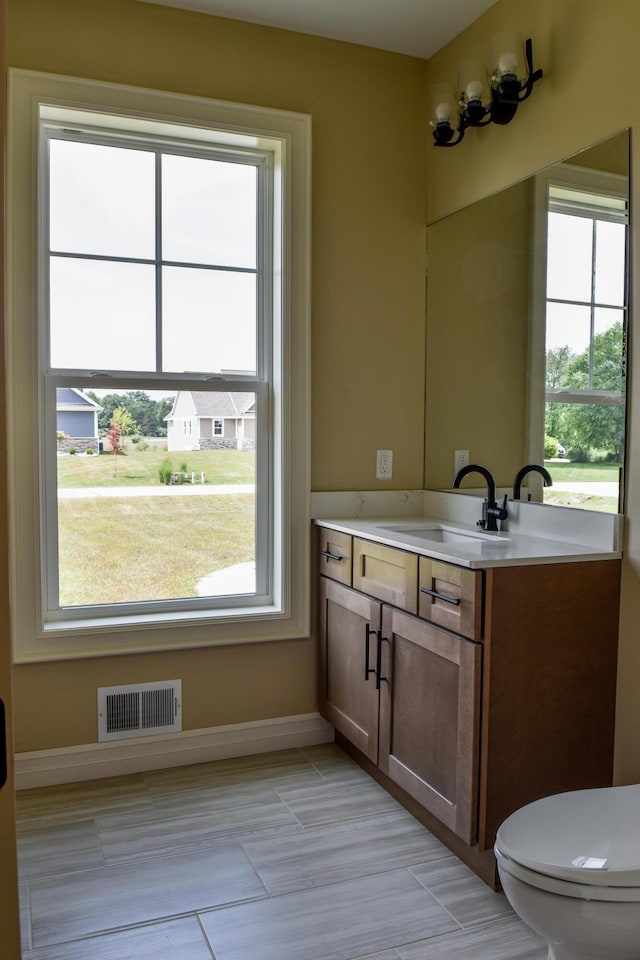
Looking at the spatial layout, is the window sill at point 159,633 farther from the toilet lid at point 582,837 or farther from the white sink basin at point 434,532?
the toilet lid at point 582,837

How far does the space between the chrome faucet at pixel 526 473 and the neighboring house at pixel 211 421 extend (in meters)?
1.05

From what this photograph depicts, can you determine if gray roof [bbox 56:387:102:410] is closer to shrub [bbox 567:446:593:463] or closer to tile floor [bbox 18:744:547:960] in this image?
tile floor [bbox 18:744:547:960]

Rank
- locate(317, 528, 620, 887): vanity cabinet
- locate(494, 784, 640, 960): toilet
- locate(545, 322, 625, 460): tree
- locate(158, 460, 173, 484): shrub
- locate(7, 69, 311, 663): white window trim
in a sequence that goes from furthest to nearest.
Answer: locate(158, 460, 173, 484): shrub < locate(7, 69, 311, 663): white window trim < locate(545, 322, 625, 460): tree < locate(317, 528, 620, 887): vanity cabinet < locate(494, 784, 640, 960): toilet

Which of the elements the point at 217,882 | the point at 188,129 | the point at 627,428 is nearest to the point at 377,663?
the point at 217,882

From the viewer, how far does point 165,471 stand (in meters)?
2.89

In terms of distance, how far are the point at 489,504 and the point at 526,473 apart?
18 centimetres

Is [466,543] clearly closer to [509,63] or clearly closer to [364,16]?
[509,63]

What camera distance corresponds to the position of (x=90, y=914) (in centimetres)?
196

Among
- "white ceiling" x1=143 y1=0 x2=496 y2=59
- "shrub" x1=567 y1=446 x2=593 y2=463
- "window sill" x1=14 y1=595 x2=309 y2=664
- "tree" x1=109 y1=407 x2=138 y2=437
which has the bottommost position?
"window sill" x1=14 y1=595 x2=309 y2=664

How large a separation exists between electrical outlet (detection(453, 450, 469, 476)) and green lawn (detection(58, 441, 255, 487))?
2.66 feet

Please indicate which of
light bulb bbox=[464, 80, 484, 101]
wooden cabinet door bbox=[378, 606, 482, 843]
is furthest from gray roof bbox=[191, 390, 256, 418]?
light bulb bbox=[464, 80, 484, 101]

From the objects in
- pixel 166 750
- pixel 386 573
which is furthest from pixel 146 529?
pixel 386 573

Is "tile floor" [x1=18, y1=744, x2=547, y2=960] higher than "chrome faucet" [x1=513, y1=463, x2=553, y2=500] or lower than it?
lower

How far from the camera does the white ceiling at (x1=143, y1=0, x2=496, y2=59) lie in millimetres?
2689
